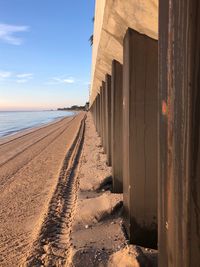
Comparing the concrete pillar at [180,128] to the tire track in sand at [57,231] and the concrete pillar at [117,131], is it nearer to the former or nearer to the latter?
the tire track in sand at [57,231]

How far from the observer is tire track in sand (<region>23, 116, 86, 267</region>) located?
158 inches

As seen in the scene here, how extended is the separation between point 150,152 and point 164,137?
1.58m

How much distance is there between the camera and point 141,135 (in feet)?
12.5

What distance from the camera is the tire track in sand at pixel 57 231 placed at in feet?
13.2

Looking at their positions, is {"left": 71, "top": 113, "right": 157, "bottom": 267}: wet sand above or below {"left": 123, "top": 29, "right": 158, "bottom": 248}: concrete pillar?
below

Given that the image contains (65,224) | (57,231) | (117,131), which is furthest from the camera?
(117,131)

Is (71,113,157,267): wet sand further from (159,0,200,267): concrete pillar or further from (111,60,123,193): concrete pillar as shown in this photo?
(159,0,200,267): concrete pillar

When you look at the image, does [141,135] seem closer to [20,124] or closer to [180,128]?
[180,128]

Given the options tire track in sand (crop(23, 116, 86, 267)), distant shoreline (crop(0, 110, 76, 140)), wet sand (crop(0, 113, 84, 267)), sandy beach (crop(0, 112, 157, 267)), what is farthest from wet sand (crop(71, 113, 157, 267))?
distant shoreline (crop(0, 110, 76, 140))

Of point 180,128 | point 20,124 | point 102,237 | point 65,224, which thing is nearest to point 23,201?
point 65,224

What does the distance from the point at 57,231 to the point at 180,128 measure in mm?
3426

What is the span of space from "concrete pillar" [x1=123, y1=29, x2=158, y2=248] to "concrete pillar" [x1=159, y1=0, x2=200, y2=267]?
57.7 inches

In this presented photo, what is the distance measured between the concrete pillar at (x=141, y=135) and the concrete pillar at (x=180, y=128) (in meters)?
1.47

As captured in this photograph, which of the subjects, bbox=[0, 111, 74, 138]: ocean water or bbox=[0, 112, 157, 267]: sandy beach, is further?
bbox=[0, 111, 74, 138]: ocean water
